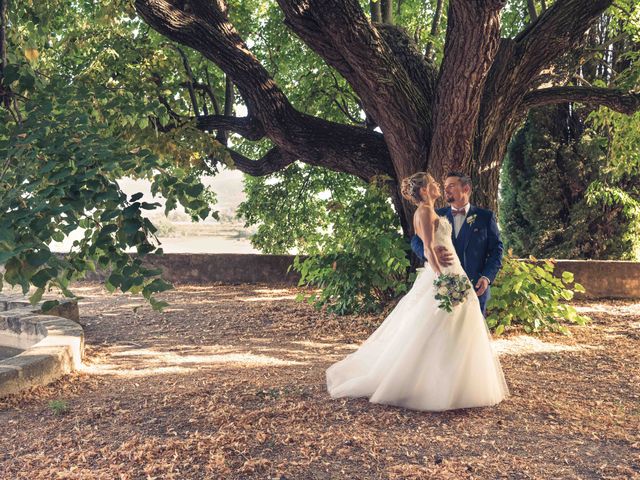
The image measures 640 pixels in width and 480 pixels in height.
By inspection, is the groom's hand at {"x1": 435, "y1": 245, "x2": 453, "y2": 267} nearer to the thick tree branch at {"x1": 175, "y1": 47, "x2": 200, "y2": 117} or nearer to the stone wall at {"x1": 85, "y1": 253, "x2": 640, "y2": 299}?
the thick tree branch at {"x1": 175, "y1": 47, "x2": 200, "y2": 117}

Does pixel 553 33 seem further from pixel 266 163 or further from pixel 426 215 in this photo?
pixel 266 163

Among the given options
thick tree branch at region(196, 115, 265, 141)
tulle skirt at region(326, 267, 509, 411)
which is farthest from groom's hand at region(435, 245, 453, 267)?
thick tree branch at region(196, 115, 265, 141)

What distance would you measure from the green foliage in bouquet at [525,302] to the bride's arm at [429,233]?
3.35 meters

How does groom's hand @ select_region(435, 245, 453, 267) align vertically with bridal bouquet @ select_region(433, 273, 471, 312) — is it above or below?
above

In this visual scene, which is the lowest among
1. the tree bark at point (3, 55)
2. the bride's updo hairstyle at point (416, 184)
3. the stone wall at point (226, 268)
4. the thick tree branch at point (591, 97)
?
the stone wall at point (226, 268)

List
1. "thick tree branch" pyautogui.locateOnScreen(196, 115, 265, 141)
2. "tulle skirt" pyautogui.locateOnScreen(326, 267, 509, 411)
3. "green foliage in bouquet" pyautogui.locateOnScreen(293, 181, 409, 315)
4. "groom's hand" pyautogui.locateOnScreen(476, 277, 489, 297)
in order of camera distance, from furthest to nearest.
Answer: "thick tree branch" pyautogui.locateOnScreen(196, 115, 265, 141) → "green foliage in bouquet" pyautogui.locateOnScreen(293, 181, 409, 315) → "groom's hand" pyautogui.locateOnScreen(476, 277, 489, 297) → "tulle skirt" pyautogui.locateOnScreen(326, 267, 509, 411)

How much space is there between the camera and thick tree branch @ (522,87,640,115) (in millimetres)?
9172

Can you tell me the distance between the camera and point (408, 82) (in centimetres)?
891

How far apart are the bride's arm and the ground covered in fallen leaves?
119 cm

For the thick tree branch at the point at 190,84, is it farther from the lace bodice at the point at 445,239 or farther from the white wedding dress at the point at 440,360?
the white wedding dress at the point at 440,360

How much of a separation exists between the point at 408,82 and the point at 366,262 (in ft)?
8.38

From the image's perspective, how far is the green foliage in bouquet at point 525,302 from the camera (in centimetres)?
914

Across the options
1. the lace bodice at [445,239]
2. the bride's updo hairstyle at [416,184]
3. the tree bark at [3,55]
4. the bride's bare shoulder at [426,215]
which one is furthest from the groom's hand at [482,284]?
the tree bark at [3,55]

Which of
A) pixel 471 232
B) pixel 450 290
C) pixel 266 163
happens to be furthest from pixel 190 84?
pixel 450 290
